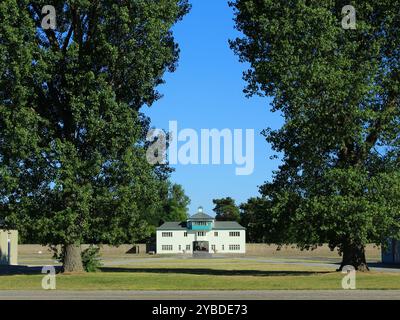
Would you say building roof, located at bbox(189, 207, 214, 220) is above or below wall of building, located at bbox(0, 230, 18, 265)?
above

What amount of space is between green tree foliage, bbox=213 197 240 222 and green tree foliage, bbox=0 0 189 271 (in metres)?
121

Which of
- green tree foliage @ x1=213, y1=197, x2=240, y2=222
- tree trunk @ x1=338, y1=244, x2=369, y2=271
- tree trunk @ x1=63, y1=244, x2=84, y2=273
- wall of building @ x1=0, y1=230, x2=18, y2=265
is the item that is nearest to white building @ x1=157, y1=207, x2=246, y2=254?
green tree foliage @ x1=213, y1=197, x2=240, y2=222

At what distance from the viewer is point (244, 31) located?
112ft

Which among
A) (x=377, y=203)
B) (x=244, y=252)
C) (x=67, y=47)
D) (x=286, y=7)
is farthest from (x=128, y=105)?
(x=244, y=252)

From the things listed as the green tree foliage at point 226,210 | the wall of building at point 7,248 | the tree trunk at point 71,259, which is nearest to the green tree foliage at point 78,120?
the tree trunk at point 71,259

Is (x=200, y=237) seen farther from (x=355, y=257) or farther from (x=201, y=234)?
(x=355, y=257)

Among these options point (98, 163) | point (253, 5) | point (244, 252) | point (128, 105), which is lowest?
point (244, 252)

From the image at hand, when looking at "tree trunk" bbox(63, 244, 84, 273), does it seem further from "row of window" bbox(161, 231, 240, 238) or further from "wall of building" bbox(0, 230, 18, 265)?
"row of window" bbox(161, 231, 240, 238)

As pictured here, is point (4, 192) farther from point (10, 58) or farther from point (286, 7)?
point (286, 7)

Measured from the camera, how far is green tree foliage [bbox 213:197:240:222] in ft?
520

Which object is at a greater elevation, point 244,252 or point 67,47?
point 67,47

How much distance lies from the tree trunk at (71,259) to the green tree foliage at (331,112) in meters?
10.8

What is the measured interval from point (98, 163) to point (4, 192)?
15.6 ft

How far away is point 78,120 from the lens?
30.9 m
